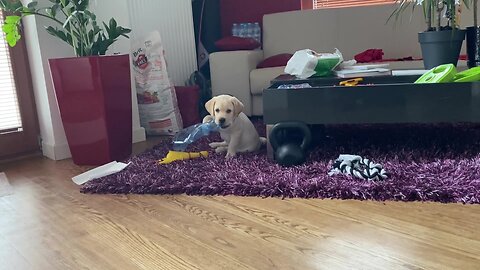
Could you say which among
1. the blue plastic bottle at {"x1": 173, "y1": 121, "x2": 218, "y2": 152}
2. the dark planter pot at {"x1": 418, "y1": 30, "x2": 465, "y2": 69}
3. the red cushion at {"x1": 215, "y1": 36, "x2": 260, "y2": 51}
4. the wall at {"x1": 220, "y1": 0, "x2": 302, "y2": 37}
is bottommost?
the blue plastic bottle at {"x1": 173, "y1": 121, "x2": 218, "y2": 152}

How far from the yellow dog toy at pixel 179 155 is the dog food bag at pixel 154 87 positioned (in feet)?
2.43

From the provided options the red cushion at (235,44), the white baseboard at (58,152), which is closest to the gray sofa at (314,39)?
the red cushion at (235,44)

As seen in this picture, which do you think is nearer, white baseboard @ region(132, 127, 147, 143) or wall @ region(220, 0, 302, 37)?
white baseboard @ region(132, 127, 147, 143)

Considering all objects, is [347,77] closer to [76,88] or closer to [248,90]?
[248,90]

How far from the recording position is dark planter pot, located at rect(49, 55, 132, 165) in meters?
2.08

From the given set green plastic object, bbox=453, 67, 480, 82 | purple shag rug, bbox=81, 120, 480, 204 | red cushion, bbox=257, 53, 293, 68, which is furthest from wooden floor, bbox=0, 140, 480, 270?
red cushion, bbox=257, 53, 293, 68

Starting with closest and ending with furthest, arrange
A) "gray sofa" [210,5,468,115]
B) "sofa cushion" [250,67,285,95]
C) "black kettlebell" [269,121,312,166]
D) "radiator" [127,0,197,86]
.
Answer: "black kettlebell" [269,121,312,166]
"sofa cushion" [250,67,285,95]
"gray sofa" [210,5,468,115]
"radiator" [127,0,197,86]

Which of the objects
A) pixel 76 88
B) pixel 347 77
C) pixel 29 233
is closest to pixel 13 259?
pixel 29 233

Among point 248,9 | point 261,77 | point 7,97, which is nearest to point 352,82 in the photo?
point 261,77

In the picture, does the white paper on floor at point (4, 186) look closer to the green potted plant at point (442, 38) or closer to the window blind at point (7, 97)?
the window blind at point (7, 97)

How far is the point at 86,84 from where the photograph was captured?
82.0 inches

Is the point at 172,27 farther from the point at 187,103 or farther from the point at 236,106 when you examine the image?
the point at 236,106

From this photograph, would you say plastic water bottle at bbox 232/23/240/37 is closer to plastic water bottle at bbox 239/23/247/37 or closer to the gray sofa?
plastic water bottle at bbox 239/23/247/37

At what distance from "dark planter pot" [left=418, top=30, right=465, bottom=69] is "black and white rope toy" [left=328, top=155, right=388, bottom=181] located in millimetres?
627
